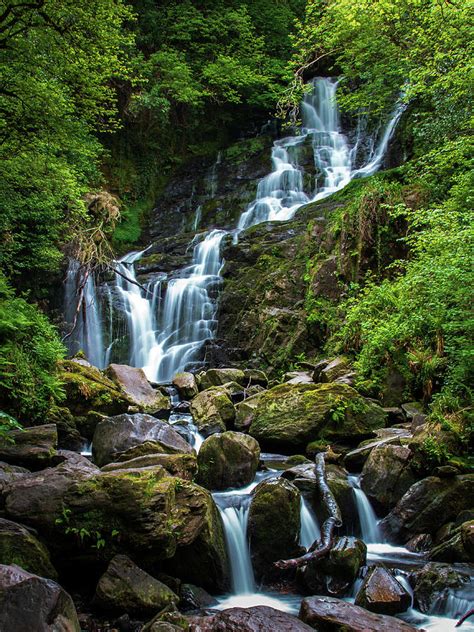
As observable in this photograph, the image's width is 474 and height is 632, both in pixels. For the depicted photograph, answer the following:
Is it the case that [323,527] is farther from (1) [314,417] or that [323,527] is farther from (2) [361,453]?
(1) [314,417]

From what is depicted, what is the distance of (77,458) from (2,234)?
27.0ft

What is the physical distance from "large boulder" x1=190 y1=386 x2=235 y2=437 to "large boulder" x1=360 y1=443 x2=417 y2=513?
11.5 ft

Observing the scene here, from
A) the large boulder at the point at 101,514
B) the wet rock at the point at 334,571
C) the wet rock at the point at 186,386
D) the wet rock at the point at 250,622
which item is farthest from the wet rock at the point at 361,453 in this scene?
the wet rock at the point at 186,386

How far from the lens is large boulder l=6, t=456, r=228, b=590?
475 centimetres

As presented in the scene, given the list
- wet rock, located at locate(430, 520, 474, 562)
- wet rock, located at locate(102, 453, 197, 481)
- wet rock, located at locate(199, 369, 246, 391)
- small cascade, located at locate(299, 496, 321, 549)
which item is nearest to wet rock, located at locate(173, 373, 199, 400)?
wet rock, located at locate(199, 369, 246, 391)

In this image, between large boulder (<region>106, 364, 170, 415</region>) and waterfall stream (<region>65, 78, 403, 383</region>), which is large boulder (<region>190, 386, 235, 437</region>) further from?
waterfall stream (<region>65, 78, 403, 383</region>)

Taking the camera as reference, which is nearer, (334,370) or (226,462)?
(226,462)

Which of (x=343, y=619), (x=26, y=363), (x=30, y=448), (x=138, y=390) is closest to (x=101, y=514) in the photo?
(x=30, y=448)

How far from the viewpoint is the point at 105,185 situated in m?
23.9

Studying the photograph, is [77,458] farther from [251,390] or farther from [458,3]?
[458,3]

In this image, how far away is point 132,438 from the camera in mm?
7480

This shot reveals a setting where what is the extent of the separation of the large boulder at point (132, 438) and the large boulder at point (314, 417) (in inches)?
74.3

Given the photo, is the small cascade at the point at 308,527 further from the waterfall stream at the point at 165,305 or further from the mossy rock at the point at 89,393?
the waterfall stream at the point at 165,305

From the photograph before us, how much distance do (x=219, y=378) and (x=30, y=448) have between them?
6466 millimetres
